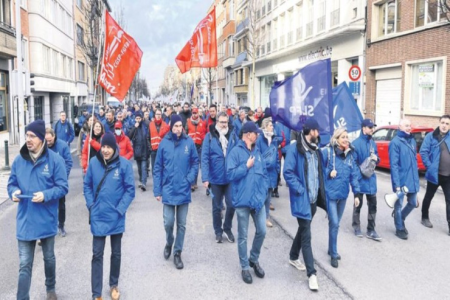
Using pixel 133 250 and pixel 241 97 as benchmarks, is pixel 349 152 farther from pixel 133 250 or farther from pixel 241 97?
pixel 241 97

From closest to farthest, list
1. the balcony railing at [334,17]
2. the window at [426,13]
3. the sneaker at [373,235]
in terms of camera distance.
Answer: the sneaker at [373,235], the window at [426,13], the balcony railing at [334,17]

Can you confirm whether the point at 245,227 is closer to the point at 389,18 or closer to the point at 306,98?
the point at 306,98

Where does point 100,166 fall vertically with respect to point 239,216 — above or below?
above

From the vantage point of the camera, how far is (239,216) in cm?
533

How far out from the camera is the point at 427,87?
1847cm

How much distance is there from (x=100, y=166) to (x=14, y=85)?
1085cm

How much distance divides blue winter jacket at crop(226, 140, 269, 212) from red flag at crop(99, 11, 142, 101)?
14.5 ft

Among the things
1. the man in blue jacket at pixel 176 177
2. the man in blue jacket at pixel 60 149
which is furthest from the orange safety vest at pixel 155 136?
the man in blue jacket at pixel 176 177

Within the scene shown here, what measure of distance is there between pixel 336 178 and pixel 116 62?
5.39 m

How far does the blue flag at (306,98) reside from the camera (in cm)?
616

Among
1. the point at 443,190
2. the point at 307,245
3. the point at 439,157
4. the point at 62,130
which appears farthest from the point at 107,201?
the point at 62,130

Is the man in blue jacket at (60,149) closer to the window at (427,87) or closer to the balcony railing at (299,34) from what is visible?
the window at (427,87)

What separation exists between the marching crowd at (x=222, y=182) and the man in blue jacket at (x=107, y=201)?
1 centimetres

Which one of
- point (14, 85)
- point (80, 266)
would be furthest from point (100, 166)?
point (14, 85)
